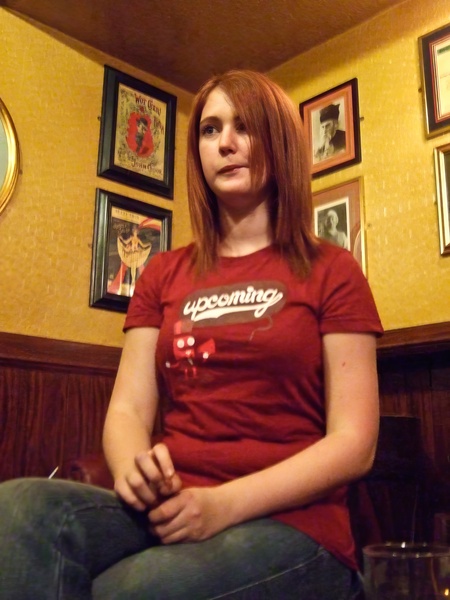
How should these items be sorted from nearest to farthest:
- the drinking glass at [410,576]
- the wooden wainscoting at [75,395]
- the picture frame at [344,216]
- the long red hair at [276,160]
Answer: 1. the drinking glass at [410,576]
2. the long red hair at [276,160]
3. the wooden wainscoting at [75,395]
4. the picture frame at [344,216]

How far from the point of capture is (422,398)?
161 centimetres

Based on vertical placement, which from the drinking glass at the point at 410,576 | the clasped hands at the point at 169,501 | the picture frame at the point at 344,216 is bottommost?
the drinking glass at the point at 410,576

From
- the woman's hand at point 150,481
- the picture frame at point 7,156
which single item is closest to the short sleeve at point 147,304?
the woman's hand at point 150,481

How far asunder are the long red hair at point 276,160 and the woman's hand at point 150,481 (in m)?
0.41

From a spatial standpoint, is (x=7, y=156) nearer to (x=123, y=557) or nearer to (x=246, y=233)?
(x=246, y=233)

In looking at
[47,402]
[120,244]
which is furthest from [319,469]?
[120,244]

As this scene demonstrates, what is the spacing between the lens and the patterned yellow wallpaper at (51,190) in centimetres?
179

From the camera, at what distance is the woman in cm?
63

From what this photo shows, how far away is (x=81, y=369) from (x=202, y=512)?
1.22m

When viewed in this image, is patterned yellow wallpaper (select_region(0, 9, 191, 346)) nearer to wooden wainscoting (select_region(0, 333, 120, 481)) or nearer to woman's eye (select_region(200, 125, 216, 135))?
wooden wainscoting (select_region(0, 333, 120, 481))

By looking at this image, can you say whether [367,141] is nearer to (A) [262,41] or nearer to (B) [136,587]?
(A) [262,41]

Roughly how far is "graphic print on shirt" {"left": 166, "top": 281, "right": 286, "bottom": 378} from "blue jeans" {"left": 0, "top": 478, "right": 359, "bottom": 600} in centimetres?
Answer: 26

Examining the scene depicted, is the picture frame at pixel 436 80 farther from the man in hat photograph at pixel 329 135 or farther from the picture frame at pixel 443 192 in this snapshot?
the man in hat photograph at pixel 329 135

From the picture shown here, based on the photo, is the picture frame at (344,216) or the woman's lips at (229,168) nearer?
the woman's lips at (229,168)
